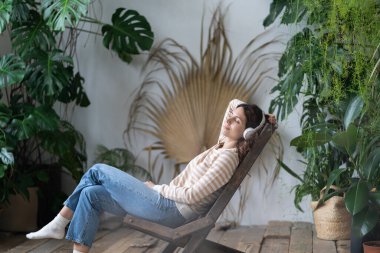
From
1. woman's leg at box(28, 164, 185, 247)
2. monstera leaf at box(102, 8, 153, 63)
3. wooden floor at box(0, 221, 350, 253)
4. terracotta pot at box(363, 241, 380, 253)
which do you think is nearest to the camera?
woman's leg at box(28, 164, 185, 247)

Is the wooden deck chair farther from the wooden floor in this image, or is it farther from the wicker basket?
the wicker basket

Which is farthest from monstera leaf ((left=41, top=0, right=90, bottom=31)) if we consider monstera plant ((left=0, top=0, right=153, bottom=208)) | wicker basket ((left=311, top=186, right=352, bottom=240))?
wicker basket ((left=311, top=186, right=352, bottom=240))

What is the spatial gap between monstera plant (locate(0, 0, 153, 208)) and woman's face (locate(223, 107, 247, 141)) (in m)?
1.42

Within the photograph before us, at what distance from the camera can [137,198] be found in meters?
3.28

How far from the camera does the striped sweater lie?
325cm

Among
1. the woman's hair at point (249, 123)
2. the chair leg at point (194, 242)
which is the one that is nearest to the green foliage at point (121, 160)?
the woman's hair at point (249, 123)

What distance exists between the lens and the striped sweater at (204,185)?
10.7 ft

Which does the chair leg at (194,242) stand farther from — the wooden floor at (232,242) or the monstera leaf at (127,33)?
the monstera leaf at (127,33)

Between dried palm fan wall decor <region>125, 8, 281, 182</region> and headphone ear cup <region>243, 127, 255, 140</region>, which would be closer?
headphone ear cup <region>243, 127, 255, 140</region>

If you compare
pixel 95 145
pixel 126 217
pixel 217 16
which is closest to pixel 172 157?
pixel 95 145

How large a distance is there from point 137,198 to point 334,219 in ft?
5.70

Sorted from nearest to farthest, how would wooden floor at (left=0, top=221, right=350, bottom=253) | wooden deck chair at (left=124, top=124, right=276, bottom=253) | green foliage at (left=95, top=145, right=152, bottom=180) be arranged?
wooden deck chair at (left=124, top=124, right=276, bottom=253)
wooden floor at (left=0, top=221, right=350, bottom=253)
green foliage at (left=95, top=145, right=152, bottom=180)

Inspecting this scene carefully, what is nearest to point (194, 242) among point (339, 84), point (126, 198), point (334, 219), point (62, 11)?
point (126, 198)

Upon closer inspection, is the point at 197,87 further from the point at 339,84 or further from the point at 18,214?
the point at 339,84
